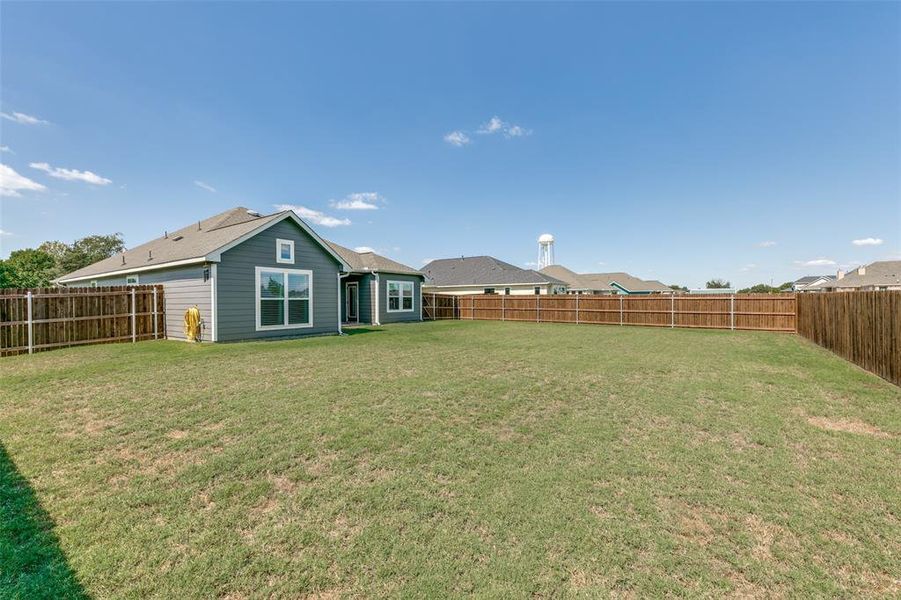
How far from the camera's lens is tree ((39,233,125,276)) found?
3359cm

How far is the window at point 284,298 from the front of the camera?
11.6 metres

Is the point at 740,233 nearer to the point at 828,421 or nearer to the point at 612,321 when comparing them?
the point at 612,321

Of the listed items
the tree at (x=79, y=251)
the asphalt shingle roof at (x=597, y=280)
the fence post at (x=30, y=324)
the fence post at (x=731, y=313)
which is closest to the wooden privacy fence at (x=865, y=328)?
the fence post at (x=731, y=313)

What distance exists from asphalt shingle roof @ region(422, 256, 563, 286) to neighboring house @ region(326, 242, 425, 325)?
312 inches

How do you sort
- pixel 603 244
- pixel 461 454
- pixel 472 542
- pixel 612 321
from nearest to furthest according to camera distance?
1. pixel 472 542
2. pixel 461 454
3. pixel 612 321
4. pixel 603 244

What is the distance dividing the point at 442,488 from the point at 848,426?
17.1 feet

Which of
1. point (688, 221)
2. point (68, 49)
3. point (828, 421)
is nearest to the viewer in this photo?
point (828, 421)

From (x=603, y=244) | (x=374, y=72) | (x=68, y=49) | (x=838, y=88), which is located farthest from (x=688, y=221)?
(x=68, y=49)

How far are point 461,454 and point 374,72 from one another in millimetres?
15612

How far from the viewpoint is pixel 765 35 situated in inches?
411

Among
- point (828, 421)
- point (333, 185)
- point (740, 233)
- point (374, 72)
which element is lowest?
point (828, 421)

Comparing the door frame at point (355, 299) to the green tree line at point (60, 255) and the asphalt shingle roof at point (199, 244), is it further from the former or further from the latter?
the green tree line at point (60, 255)

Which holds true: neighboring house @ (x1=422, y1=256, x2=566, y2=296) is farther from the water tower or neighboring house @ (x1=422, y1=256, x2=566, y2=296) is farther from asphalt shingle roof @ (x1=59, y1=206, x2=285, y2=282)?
the water tower

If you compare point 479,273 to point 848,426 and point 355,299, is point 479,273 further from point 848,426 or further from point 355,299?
point 848,426
